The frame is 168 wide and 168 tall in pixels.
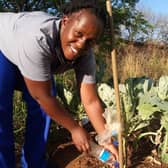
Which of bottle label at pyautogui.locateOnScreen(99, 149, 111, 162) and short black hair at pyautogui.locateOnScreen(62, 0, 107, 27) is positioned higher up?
short black hair at pyautogui.locateOnScreen(62, 0, 107, 27)

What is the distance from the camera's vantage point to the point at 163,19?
15047 millimetres

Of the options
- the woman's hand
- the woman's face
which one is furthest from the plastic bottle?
the woman's face

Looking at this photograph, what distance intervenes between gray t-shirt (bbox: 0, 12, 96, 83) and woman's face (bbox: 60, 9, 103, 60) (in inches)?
3.0

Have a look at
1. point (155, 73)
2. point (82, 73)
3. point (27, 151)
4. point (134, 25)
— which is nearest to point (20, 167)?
point (27, 151)

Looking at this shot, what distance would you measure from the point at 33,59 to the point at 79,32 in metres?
0.24

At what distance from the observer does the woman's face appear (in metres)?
1.80

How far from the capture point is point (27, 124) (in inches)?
105

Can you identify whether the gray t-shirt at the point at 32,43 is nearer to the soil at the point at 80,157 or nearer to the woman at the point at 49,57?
the woman at the point at 49,57

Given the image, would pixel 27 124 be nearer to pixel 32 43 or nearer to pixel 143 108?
pixel 143 108

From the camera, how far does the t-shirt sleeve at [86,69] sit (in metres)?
2.27

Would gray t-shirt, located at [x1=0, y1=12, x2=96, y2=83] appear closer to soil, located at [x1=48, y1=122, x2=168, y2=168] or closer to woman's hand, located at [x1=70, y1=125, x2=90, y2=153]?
woman's hand, located at [x1=70, y1=125, x2=90, y2=153]

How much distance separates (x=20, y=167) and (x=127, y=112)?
87 cm

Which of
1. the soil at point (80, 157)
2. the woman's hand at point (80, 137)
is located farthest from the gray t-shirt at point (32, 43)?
the soil at point (80, 157)

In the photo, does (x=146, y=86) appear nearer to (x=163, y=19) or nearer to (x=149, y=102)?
(x=149, y=102)
